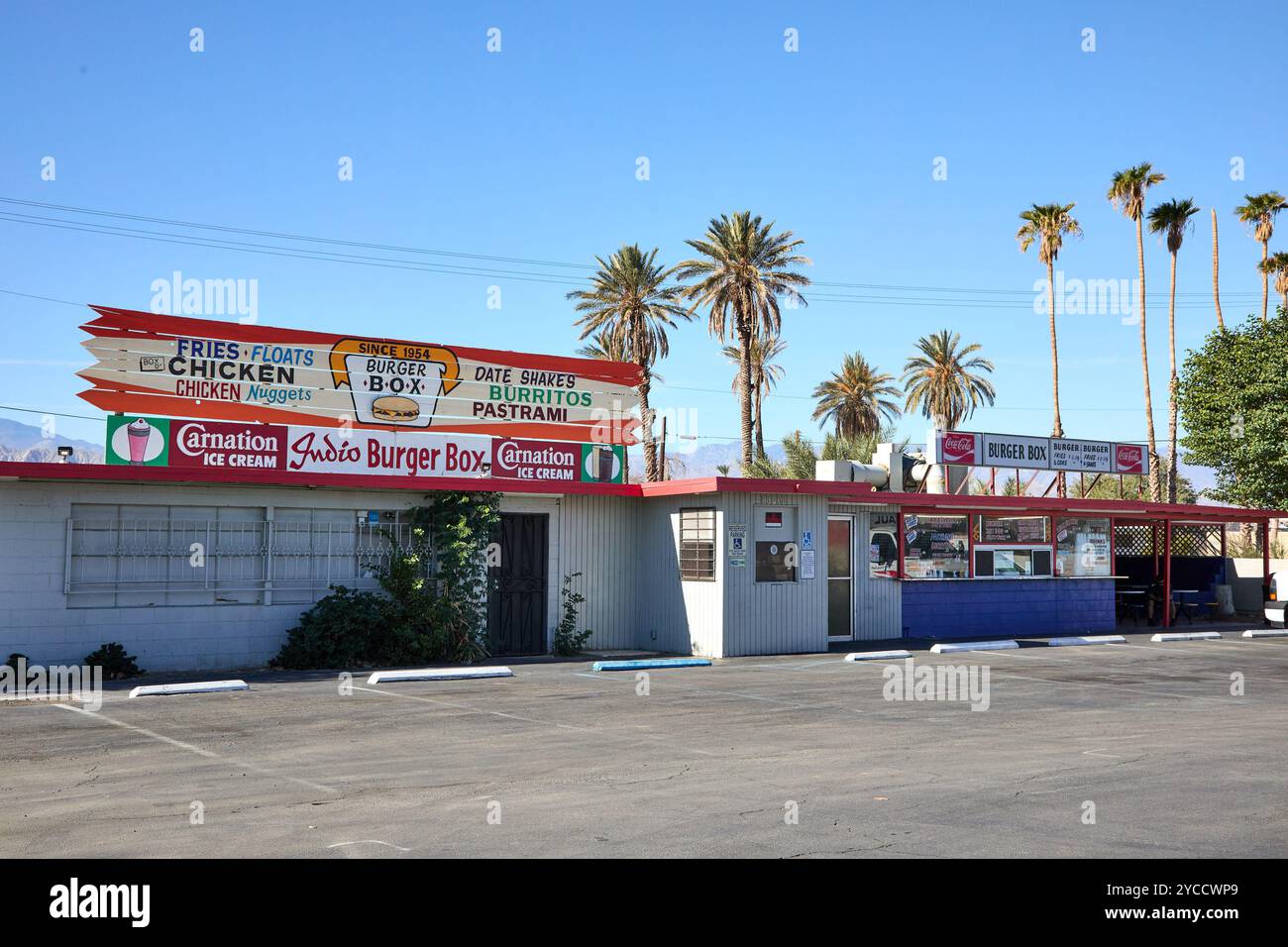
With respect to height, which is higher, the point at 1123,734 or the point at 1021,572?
the point at 1021,572

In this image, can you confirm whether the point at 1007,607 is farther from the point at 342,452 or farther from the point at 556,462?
the point at 342,452

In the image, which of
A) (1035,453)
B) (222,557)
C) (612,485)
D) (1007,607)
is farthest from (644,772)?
(1035,453)

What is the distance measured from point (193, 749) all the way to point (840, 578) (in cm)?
1469

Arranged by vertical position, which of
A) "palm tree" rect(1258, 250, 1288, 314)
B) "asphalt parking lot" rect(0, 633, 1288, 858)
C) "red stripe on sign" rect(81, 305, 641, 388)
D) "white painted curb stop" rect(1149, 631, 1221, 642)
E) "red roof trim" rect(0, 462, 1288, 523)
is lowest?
"asphalt parking lot" rect(0, 633, 1288, 858)

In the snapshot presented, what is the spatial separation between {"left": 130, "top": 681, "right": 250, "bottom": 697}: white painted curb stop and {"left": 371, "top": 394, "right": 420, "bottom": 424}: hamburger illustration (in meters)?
5.89

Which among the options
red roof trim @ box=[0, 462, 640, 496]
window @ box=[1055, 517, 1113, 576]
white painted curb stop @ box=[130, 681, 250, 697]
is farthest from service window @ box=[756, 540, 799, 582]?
white painted curb stop @ box=[130, 681, 250, 697]

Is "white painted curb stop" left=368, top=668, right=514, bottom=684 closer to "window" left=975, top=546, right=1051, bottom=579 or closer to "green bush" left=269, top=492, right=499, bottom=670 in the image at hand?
"green bush" left=269, top=492, right=499, bottom=670

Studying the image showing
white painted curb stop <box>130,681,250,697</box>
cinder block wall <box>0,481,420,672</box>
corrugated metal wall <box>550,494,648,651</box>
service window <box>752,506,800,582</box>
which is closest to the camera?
white painted curb stop <box>130,681,250,697</box>

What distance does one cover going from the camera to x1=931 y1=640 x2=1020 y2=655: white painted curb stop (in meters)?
21.5
